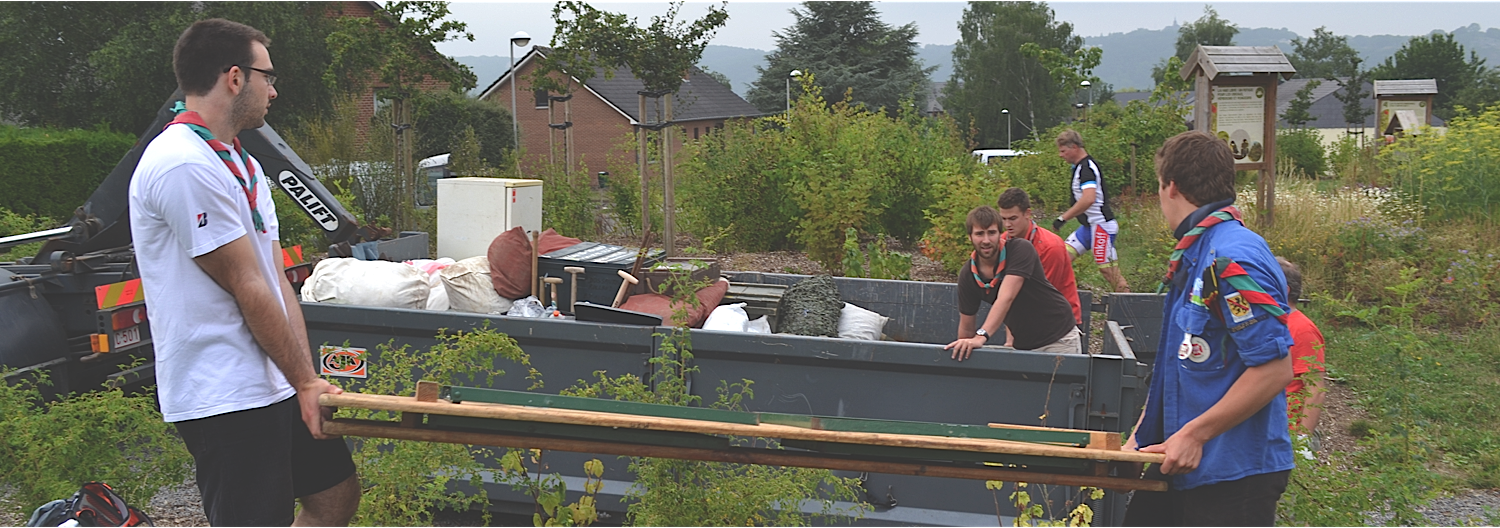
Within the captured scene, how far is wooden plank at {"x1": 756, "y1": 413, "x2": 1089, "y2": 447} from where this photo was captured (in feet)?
8.99

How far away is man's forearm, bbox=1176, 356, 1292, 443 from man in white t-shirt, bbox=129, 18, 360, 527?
248 centimetres

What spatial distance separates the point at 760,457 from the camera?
277cm

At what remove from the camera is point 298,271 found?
698cm

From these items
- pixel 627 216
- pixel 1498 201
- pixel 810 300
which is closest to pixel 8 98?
pixel 627 216

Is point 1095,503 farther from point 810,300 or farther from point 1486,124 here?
point 1486,124

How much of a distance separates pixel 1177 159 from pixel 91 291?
654 centimetres

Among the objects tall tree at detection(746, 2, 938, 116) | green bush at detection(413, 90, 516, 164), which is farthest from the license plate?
tall tree at detection(746, 2, 938, 116)

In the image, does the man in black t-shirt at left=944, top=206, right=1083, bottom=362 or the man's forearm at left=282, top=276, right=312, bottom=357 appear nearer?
the man's forearm at left=282, top=276, right=312, bottom=357

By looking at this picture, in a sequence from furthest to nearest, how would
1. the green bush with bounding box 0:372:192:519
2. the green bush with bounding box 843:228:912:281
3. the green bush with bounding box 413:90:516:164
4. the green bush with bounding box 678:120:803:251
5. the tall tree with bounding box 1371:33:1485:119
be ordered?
the tall tree with bounding box 1371:33:1485:119
the green bush with bounding box 413:90:516:164
the green bush with bounding box 678:120:803:251
the green bush with bounding box 843:228:912:281
the green bush with bounding box 0:372:192:519

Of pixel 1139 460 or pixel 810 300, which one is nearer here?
pixel 1139 460

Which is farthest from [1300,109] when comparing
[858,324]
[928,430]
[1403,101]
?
[928,430]

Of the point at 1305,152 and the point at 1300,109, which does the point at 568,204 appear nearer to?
the point at 1305,152

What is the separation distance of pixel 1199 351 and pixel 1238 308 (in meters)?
0.20

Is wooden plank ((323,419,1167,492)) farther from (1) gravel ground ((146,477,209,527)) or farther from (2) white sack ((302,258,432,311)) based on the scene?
(2) white sack ((302,258,432,311))
